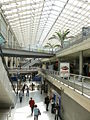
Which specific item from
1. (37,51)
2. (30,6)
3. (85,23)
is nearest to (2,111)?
(37,51)

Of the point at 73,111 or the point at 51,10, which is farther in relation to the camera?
the point at 51,10

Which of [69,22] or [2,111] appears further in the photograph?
[69,22]

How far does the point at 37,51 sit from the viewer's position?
32.7m

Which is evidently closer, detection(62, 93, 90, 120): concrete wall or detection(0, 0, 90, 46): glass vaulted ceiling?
detection(62, 93, 90, 120): concrete wall

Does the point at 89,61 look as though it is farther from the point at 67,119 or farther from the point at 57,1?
the point at 67,119

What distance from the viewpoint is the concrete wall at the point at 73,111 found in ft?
41.5

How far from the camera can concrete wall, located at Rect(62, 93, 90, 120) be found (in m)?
12.7

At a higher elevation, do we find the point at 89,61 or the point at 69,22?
the point at 69,22

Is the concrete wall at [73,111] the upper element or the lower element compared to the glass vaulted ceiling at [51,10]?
lower

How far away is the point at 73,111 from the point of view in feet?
50.3

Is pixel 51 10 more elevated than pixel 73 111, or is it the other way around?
pixel 51 10

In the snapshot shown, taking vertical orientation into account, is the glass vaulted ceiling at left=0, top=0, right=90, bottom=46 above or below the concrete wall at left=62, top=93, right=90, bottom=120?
above

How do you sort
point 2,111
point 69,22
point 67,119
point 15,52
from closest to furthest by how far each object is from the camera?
1. point 67,119
2. point 2,111
3. point 15,52
4. point 69,22

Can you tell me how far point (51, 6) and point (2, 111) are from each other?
25.2m
